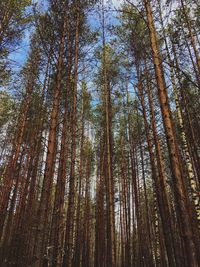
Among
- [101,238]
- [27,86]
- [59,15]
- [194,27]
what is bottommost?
[101,238]

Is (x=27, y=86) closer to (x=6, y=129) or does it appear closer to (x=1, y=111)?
(x=1, y=111)

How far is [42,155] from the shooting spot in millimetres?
16391

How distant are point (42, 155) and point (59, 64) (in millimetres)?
9903

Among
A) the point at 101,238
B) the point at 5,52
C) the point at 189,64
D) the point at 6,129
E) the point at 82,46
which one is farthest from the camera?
the point at 6,129

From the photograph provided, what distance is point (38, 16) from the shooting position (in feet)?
25.3

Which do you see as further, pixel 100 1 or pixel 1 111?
pixel 1 111

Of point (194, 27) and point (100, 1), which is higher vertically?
point (194, 27)

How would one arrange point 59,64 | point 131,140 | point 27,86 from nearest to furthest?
point 59,64 → point 27,86 → point 131,140

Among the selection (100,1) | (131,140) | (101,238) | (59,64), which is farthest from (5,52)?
(101,238)

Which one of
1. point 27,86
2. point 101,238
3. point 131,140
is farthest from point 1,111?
point 101,238

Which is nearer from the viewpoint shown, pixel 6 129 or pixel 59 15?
pixel 59 15

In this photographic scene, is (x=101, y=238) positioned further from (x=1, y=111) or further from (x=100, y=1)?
(x=100, y=1)

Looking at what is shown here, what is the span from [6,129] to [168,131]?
17.3m

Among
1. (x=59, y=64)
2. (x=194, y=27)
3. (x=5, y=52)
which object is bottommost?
(x=59, y=64)
